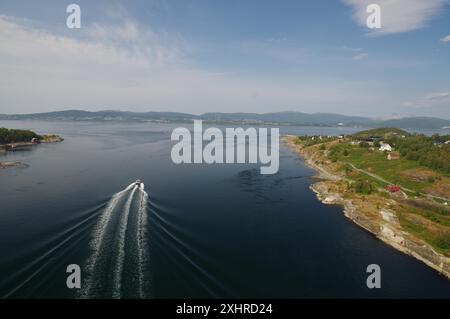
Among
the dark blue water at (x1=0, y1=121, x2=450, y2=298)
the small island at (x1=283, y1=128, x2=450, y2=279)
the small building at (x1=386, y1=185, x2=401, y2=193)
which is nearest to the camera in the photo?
the dark blue water at (x1=0, y1=121, x2=450, y2=298)

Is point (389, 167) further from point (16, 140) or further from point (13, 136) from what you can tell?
point (13, 136)

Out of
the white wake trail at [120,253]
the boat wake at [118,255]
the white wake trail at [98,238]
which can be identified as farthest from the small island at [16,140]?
the boat wake at [118,255]

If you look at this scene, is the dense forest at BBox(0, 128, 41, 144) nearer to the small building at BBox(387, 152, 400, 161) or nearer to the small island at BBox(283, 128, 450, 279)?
the small island at BBox(283, 128, 450, 279)

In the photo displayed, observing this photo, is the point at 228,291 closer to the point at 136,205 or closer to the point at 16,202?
the point at 136,205

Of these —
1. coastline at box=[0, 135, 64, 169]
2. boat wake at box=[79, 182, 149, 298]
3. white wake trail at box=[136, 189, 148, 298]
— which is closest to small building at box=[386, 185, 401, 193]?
white wake trail at box=[136, 189, 148, 298]
